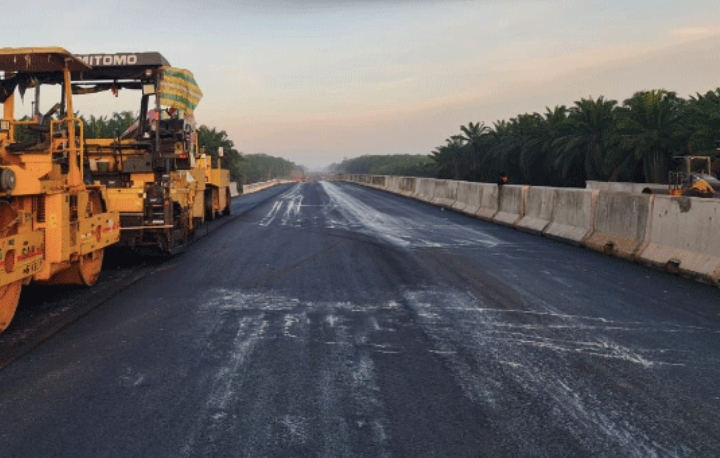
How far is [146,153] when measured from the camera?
12.6 metres

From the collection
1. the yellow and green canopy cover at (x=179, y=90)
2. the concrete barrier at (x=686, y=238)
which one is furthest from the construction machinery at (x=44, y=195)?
the concrete barrier at (x=686, y=238)

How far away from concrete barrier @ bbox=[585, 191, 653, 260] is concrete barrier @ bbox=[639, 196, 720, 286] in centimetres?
31

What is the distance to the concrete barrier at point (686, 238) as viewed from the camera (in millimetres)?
9852

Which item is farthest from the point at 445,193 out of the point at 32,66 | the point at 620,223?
the point at 32,66

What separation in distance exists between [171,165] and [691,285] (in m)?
9.50

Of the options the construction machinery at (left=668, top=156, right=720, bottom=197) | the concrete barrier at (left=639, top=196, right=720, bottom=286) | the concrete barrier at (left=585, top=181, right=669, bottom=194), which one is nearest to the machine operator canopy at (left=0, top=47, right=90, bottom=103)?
the concrete barrier at (left=639, top=196, right=720, bottom=286)

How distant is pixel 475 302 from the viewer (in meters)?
8.30

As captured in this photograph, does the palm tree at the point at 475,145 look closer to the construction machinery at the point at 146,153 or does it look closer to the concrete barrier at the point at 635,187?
the concrete barrier at the point at 635,187

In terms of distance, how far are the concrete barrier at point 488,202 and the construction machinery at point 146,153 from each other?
1109 cm

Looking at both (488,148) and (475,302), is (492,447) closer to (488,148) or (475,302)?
(475,302)

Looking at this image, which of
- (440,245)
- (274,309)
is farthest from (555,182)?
(274,309)

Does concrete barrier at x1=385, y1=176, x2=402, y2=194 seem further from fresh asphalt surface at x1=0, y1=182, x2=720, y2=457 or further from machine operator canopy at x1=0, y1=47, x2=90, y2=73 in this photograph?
machine operator canopy at x1=0, y1=47, x2=90, y2=73

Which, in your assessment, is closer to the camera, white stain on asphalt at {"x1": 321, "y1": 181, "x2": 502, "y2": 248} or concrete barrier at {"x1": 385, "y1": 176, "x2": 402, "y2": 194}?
white stain on asphalt at {"x1": 321, "y1": 181, "x2": 502, "y2": 248}

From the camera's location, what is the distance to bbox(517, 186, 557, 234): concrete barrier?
54.3 ft
